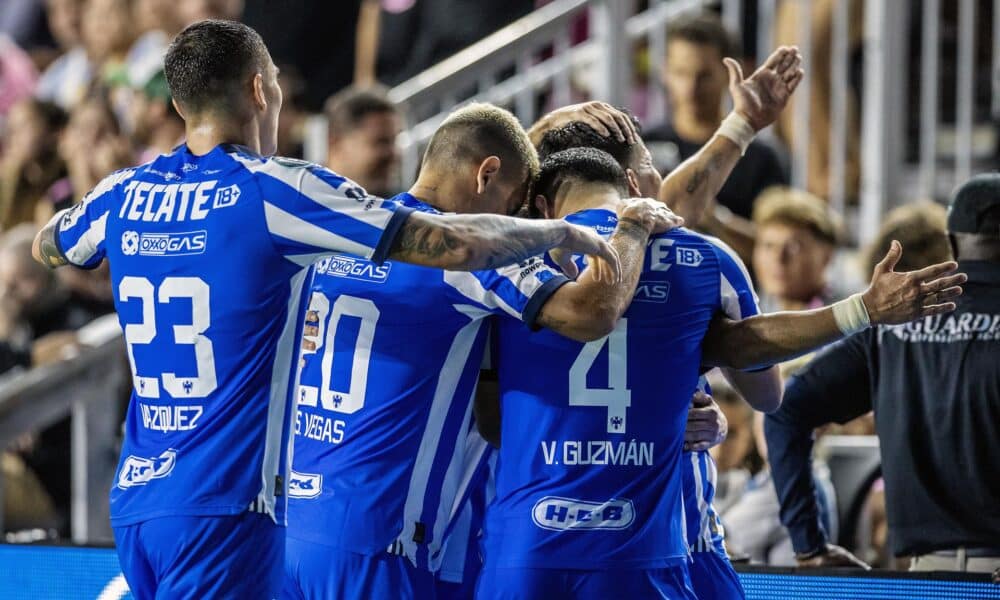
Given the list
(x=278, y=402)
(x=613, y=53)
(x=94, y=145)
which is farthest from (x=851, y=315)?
(x=94, y=145)

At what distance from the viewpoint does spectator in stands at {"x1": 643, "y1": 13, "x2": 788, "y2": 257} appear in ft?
24.3

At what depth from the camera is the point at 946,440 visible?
14.5ft

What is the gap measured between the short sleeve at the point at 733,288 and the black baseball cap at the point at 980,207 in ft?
3.15

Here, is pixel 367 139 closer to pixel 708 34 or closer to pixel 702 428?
pixel 708 34

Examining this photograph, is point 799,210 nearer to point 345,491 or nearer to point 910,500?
point 910,500

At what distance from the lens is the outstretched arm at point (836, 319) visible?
3574mm

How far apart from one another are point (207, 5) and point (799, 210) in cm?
456

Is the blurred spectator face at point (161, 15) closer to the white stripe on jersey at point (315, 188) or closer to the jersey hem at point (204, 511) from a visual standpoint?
the white stripe on jersey at point (315, 188)

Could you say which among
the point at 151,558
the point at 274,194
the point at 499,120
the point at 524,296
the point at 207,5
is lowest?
the point at 151,558

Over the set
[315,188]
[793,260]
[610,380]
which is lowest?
[610,380]

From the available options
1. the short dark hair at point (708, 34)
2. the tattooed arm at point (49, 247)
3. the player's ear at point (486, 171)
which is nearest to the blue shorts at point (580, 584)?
the player's ear at point (486, 171)

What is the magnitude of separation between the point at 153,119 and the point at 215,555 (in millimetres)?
6312

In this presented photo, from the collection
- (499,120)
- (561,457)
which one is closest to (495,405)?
(561,457)

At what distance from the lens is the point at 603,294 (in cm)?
343
